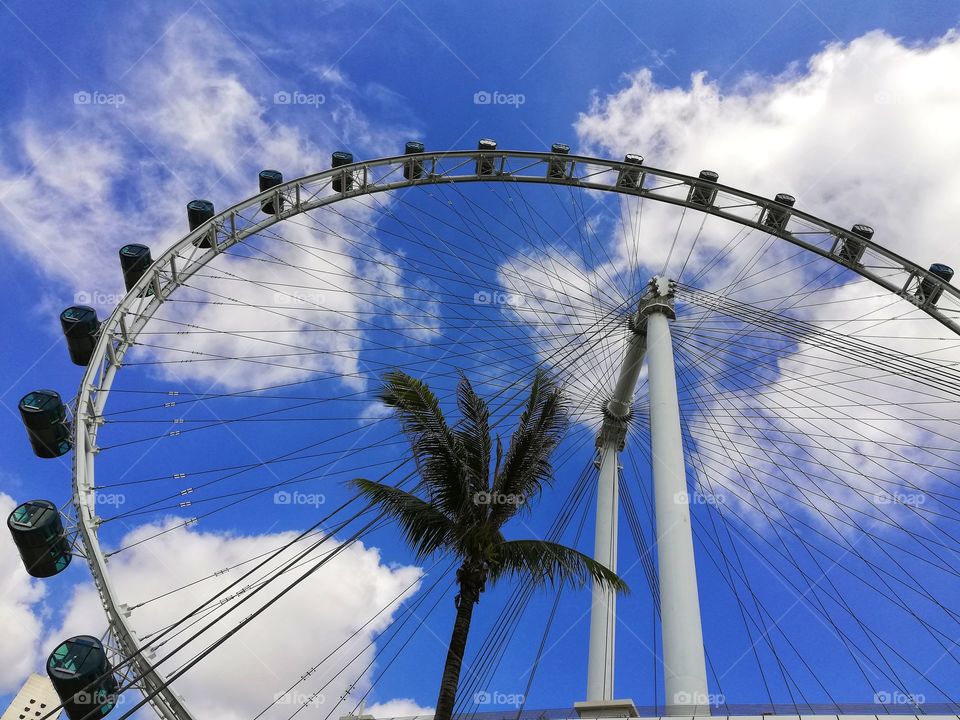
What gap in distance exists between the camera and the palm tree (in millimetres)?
16000

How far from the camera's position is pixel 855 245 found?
3036 cm

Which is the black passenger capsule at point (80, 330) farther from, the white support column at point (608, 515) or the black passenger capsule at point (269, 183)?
the white support column at point (608, 515)

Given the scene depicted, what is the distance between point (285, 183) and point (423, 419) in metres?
13.5

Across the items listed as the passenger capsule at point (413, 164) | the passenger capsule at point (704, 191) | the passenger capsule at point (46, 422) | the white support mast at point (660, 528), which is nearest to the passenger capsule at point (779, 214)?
the passenger capsule at point (704, 191)

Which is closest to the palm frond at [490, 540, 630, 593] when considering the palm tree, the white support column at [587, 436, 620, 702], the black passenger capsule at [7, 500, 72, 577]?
the palm tree

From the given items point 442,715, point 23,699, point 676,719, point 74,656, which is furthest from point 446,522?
point 23,699

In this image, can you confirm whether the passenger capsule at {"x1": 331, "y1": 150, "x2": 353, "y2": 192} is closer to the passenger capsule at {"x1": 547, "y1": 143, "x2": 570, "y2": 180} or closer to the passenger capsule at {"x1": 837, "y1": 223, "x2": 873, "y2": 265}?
the passenger capsule at {"x1": 547, "y1": 143, "x2": 570, "y2": 180}

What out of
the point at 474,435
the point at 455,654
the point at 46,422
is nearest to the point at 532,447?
the point at 474,435

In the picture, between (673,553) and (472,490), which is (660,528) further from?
(472,490)

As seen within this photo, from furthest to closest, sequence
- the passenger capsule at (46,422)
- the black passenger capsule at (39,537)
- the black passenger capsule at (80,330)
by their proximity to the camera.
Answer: the black passenger capsule at (80,330), the passenger capsule at (46,422), the black passenger capsule at (39,537)

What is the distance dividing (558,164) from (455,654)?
831 inches

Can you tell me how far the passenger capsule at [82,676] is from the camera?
47.4 ft

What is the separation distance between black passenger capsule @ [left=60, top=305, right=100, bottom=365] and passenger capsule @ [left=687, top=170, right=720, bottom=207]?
2119 centimetres

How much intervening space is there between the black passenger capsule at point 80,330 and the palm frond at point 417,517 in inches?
339
